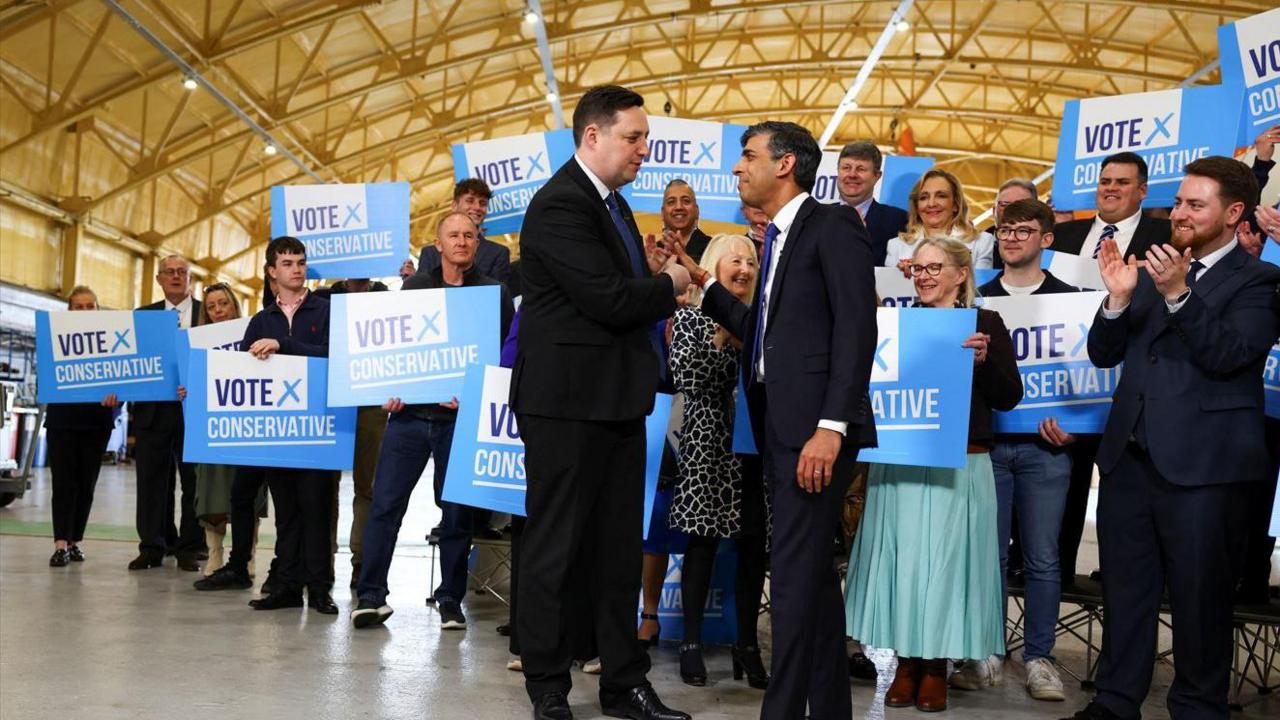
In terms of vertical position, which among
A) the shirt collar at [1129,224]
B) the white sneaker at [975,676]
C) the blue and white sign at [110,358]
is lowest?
the white sneaker at [975,676]

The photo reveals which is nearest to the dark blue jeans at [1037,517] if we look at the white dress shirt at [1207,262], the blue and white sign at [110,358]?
the white dress shirt at [1207,262]

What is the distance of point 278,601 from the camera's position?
512 cm

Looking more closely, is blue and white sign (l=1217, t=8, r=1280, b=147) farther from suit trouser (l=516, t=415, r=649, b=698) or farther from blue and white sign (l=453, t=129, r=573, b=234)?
blue and white sign (l=453, t=129, r=573, b=234)

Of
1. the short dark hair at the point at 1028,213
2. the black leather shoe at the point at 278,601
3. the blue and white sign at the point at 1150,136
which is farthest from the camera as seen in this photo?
the black leather shoe at the point at 278,601

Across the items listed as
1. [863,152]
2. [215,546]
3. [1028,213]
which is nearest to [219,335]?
[215,546]

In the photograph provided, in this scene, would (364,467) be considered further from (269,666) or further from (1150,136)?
(1150,136)

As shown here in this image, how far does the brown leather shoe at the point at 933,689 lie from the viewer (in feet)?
12.0

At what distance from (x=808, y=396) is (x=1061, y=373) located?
59.9 inches

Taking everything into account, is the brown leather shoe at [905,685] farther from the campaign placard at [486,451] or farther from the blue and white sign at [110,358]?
the blue and white sign at [110,358]

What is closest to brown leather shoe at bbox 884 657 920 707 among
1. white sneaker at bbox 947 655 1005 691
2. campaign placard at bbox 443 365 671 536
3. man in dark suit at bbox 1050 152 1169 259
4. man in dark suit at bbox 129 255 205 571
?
white sneaker at bbox 947 655 1005 691

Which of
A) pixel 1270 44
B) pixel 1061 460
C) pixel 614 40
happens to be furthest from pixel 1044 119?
pixel 1061 460

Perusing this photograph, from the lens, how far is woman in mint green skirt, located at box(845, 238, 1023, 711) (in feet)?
11.9

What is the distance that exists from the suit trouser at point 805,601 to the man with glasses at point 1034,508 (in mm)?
1161

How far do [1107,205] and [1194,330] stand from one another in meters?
1.68
